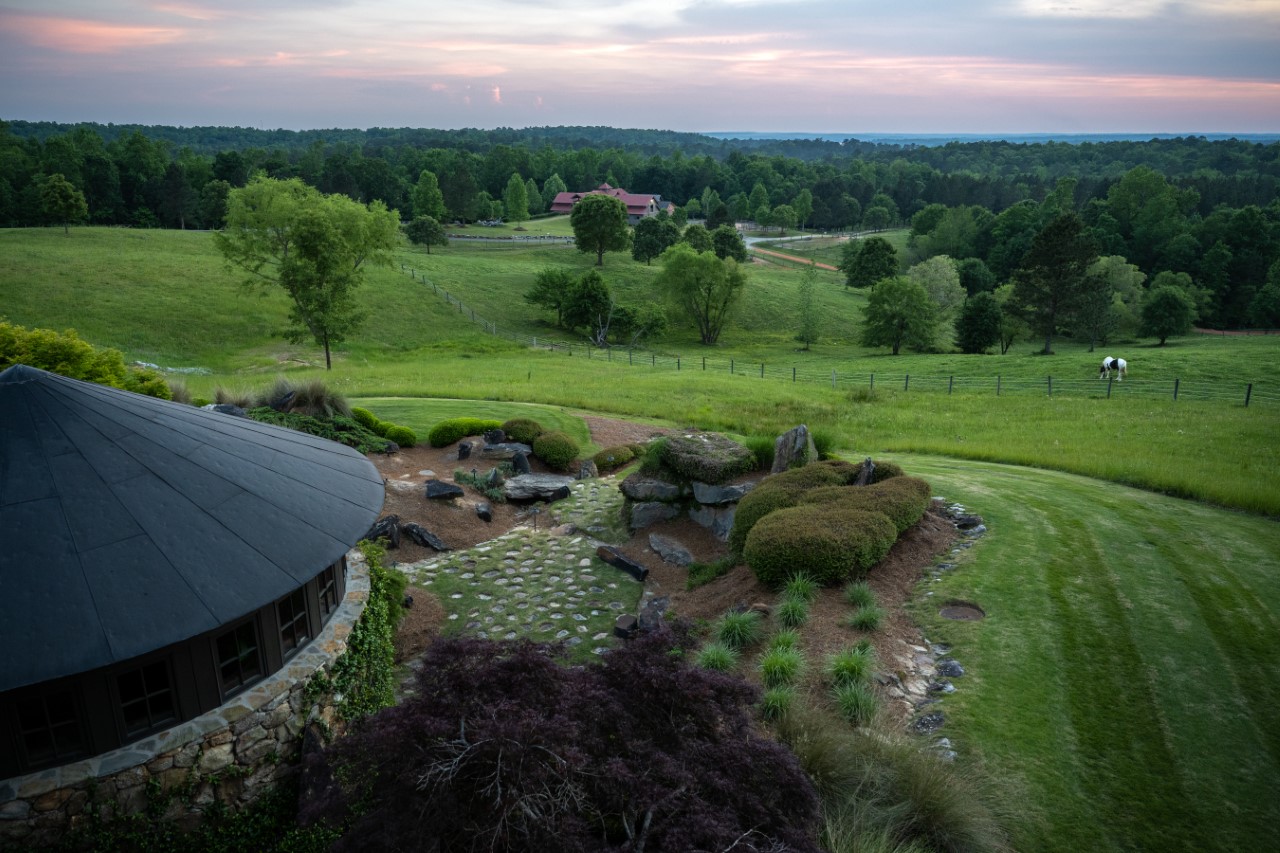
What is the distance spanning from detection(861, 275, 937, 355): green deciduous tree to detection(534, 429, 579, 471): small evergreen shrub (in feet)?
139

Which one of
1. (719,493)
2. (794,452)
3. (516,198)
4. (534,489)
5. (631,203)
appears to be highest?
(516,198)

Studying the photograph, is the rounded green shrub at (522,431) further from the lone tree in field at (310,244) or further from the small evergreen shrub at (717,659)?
the lone tree in field at (310,244)

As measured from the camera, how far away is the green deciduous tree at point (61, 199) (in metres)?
66.1

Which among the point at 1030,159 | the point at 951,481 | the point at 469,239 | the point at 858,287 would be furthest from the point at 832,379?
the point at 1030,159

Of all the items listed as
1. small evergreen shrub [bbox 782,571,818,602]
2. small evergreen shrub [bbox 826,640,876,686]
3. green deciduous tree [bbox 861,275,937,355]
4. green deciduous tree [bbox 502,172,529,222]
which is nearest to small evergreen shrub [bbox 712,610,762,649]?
small evergreen shrub [bbox 782,571,818,602]

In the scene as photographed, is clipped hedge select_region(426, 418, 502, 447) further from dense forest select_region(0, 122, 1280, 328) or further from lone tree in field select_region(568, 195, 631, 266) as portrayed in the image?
dense forest select_region(0, 122, 1280, 328)

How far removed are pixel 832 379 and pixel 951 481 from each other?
22038 mm

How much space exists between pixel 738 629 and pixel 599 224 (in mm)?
70101

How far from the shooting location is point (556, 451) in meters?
19.0

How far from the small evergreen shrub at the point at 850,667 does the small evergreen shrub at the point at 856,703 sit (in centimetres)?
15

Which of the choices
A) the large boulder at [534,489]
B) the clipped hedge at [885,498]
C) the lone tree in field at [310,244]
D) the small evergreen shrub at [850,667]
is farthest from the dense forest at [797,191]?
the small evergreen shrub at [850,667]

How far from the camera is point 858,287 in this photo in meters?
83.6

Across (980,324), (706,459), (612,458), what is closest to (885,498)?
(706,459)

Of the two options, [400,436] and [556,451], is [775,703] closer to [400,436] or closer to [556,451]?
[556,451]
